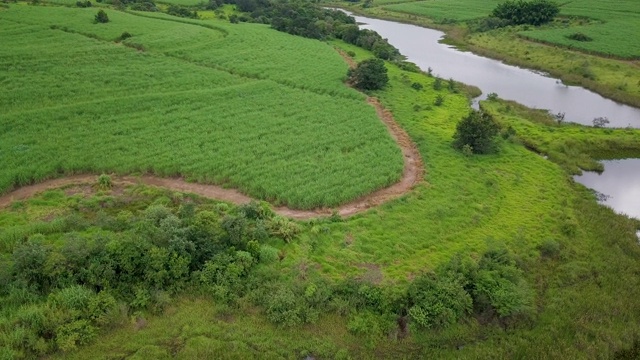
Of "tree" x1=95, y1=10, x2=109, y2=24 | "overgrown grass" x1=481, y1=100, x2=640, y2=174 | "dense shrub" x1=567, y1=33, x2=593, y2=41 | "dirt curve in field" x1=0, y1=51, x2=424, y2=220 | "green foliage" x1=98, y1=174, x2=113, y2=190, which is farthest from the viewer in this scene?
"dense shrub" x1=567, y1=33, x2=593, y2=41

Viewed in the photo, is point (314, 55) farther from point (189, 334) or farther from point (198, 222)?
point (189, 334)

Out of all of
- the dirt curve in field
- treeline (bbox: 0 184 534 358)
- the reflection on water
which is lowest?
treeline (bbox: 0 184 534 358)

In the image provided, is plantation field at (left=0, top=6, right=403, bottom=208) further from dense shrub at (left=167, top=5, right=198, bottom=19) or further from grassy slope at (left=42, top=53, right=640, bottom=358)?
dense shrub at (left=167, top=5, right=198, bottom=19)

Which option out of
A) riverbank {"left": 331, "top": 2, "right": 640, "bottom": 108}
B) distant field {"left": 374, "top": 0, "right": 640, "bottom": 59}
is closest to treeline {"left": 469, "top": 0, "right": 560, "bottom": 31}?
distant field {"left": 374, "top": 0, "right": 640, "bottom": 59}

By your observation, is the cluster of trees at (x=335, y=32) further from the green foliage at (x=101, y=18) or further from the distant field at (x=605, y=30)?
the distant field at (x=605, y=30)

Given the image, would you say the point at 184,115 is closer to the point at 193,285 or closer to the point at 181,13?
the point at 193,285

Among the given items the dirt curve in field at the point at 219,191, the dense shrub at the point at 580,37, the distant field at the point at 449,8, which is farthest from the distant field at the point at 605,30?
the dirt curve in field at the point at 219,191
